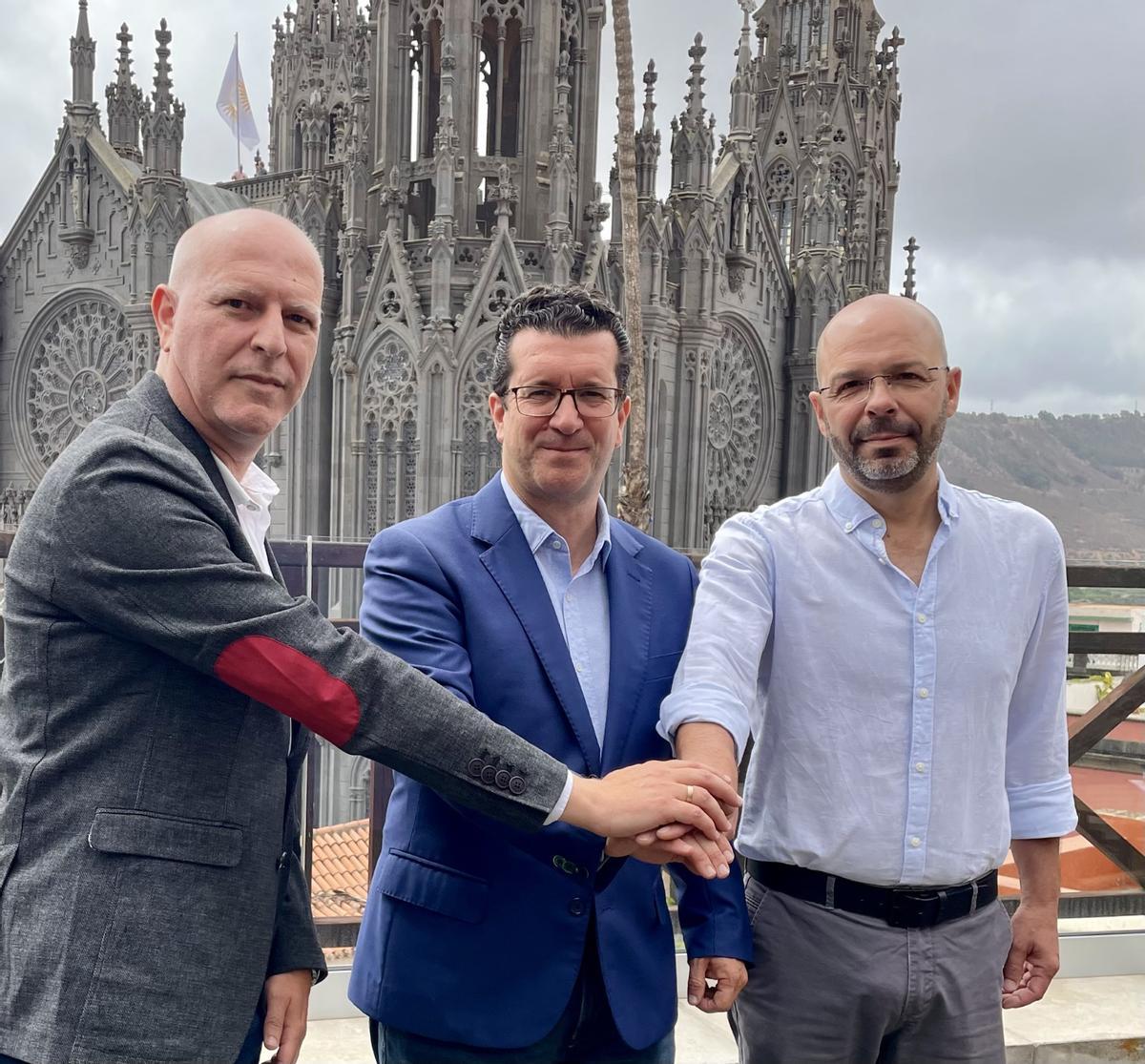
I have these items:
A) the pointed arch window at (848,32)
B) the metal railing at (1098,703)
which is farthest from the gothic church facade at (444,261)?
the metal railing at (1098,703)

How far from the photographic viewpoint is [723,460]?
1048 inches

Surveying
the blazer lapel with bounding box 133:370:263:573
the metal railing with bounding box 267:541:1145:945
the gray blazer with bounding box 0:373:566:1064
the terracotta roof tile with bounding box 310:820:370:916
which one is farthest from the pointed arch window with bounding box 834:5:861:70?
the gray blazer with bounding box 0:373:566:1064

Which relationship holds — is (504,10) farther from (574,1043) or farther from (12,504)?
(574,1043)

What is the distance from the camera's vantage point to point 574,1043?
199cm

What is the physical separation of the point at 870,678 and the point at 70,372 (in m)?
26.1

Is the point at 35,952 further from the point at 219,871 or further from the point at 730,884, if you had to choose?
the point at 730,884

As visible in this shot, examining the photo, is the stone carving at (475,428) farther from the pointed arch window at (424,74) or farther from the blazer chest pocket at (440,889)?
the blazer chest pocket at (440,889)

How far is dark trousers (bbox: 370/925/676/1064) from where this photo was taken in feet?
6.35

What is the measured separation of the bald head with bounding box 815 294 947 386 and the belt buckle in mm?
999

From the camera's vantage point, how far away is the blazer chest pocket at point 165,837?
157 centimetres

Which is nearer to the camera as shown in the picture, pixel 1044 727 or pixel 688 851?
pixel 688 851

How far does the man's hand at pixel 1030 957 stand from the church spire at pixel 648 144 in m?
20.1

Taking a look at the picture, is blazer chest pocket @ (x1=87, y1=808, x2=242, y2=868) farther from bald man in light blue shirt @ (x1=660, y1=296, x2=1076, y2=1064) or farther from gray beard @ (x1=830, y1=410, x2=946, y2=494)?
gray beard @ (x1=830, y1=410, x2=946, y2=494)

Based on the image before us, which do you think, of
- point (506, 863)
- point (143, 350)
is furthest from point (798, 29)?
point (506, 863)
